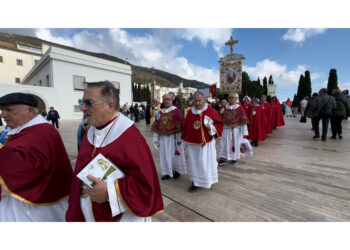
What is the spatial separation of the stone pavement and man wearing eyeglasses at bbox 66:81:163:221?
4.55 ft

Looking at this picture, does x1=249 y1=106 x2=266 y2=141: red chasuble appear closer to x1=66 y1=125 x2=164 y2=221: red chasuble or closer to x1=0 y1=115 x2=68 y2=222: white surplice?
x1=66 y1=125 x2=164 y2=221: red chasuble

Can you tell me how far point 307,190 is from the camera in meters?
3.09

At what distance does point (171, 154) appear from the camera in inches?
153

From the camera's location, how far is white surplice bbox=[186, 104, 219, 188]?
321 cm

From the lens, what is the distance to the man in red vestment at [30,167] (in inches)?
54.4

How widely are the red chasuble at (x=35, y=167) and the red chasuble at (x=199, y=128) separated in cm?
215

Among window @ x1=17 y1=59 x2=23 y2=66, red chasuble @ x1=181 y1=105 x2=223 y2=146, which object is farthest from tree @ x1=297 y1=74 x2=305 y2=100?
window @ x1=17 y1=59 x2=23 y2=66

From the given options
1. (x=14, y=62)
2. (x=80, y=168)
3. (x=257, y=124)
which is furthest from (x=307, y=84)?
(x=14, y=62)

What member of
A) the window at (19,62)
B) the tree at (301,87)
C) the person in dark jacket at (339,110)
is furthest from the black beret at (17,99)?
the window at (19,62)

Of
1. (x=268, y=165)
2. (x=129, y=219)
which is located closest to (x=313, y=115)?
(x=268, y=165)

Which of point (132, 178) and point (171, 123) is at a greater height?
point (171, 123)

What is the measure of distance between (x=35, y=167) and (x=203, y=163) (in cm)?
248

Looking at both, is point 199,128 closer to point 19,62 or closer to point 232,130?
point 232,130

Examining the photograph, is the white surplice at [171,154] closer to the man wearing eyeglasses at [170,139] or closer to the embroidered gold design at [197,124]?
the man wearing eyeglasses at [170,139]
